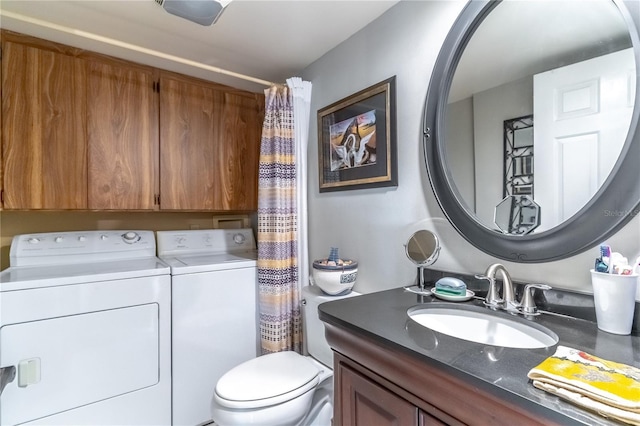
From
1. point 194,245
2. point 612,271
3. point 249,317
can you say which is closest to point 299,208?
point 249,317

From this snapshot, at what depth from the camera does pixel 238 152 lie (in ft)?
7.89

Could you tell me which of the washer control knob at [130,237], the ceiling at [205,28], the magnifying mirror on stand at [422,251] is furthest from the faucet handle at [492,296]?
the washer control knob at [130,237]

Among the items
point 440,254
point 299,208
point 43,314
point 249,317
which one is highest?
point 299,208

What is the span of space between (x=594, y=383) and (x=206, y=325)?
1790 millimetres

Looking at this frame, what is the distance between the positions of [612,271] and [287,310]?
158 cm

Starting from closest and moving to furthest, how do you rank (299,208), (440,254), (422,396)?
(422,396) → (440,254) → (299,208)

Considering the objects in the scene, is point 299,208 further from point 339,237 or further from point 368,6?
point 368,6

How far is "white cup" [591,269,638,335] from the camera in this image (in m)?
0.75

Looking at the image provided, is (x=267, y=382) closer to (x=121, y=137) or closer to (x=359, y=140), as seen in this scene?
(x=359, y=140)

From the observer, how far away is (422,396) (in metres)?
0.70

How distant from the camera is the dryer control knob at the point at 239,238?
2.54m

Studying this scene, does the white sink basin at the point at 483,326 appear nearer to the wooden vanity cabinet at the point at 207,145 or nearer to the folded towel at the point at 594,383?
the folded towel at the point at 594,383

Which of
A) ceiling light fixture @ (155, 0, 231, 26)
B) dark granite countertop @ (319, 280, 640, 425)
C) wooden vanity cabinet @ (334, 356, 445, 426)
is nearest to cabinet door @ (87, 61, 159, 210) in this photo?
ceiling light fixture @ (155, 0, 231, 26)

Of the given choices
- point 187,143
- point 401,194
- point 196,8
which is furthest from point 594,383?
point 187,143
